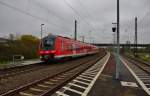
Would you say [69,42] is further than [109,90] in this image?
Yes

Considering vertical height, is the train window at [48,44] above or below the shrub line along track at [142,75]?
above

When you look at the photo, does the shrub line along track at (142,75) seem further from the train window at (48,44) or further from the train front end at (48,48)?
the train window at (48,44)

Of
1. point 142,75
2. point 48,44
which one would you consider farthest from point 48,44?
point 142,75

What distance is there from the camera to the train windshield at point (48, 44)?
99.1 ft

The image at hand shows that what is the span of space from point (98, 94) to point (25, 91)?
311 centimetres

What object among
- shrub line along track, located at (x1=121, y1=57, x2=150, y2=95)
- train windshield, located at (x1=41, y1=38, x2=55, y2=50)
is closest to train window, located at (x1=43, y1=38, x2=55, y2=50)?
train windshield, located at (x1=41, y1=38, x2=55, y2=50)

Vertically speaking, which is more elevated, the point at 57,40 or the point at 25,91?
the point at 57,40

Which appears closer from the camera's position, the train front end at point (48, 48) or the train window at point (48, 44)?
the train front end at point (48, 48)

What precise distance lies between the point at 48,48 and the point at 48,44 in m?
0.52

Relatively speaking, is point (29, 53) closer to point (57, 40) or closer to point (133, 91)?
point (57, 40)

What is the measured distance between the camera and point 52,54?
29828 millimetres

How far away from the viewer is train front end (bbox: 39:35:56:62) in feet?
98.1

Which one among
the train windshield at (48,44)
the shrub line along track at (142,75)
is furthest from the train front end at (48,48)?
the shrub line along track at (142,75)

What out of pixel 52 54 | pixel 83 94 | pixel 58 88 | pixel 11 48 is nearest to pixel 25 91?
pixel 58 88
